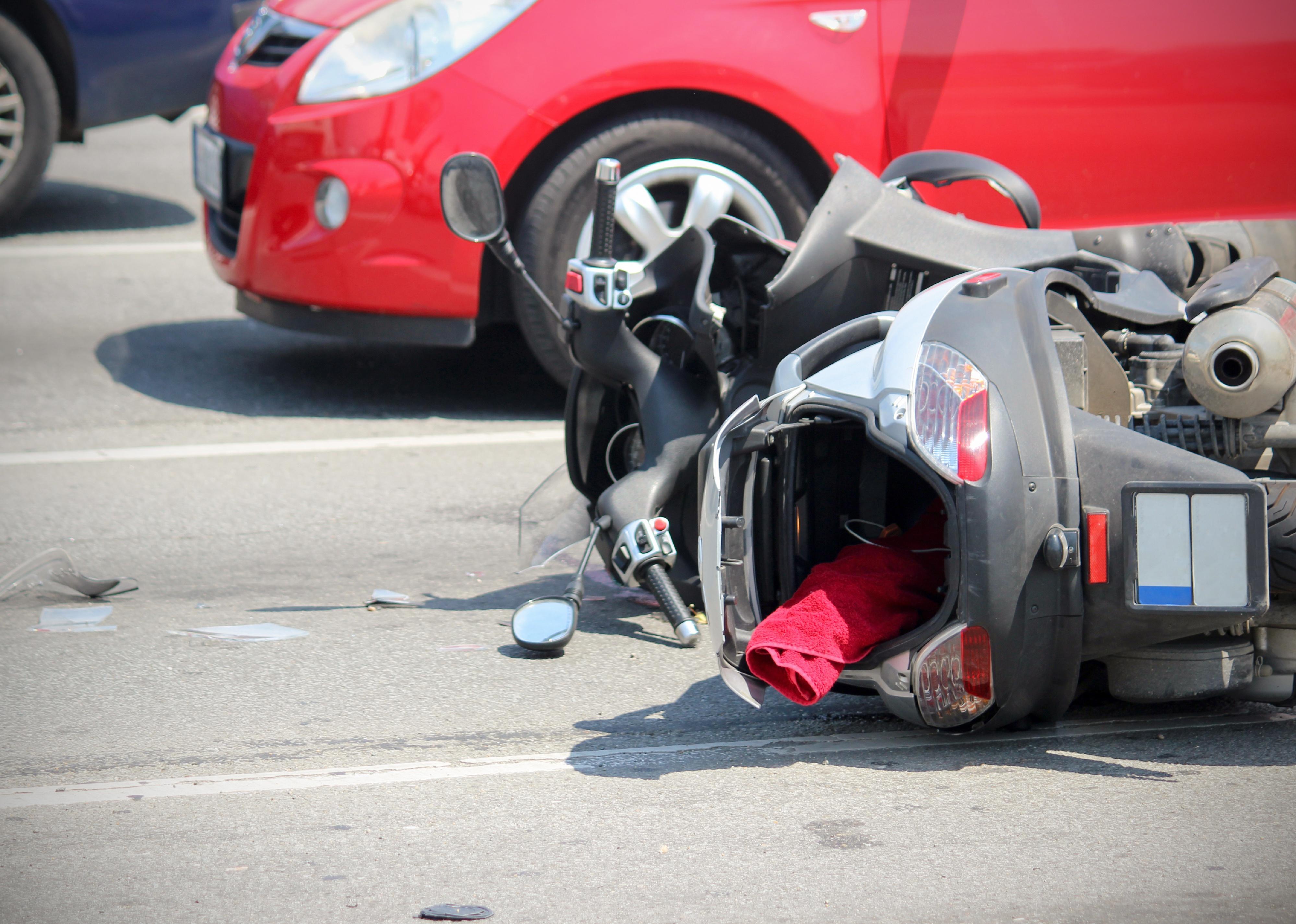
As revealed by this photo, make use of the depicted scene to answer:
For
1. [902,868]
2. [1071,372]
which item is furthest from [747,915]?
[1071,372]

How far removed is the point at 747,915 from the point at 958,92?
398cm

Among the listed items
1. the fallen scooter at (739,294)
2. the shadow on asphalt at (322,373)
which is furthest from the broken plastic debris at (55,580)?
the shadow on asphalt at (322,373)

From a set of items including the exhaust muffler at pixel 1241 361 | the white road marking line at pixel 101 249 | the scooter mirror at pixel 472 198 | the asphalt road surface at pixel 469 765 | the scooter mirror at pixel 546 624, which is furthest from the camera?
the white road marking line at pixel 101 249

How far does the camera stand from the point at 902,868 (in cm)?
276

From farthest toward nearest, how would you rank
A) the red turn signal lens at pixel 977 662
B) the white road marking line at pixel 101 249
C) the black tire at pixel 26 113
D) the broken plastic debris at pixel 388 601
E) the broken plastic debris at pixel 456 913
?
the white road marking line at pixel 101 249 < the black tire at pixel 26 113 < the broken plastic debris at pixel 388 601 < the red turn signal lens at pixel 977 662 < the broken plastic debris at pixel 456 913

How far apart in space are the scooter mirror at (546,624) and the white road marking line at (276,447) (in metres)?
2.01

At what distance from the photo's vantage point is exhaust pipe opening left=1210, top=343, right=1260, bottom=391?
130 inches

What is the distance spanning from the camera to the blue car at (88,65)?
27.7ft

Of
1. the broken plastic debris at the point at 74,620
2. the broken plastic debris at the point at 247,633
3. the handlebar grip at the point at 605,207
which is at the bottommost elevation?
the broken plastic debris at the point at 247,633

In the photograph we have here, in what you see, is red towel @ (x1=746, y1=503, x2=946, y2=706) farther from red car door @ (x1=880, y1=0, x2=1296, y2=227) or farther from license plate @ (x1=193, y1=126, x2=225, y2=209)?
license plate @ (x1=193, y1=126, x2=225, y2=209)

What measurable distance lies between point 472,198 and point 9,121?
5.59m

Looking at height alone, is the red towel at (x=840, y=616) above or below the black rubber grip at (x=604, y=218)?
below

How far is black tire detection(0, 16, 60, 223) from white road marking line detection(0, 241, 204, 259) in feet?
0.94

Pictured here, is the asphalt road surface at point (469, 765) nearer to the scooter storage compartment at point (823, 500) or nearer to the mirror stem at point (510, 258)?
the scooter storage compartment at point (823, 500)
